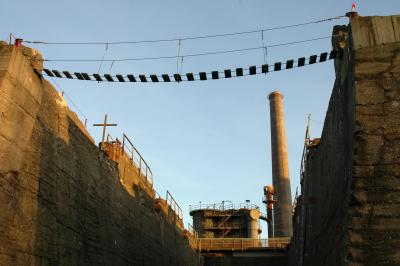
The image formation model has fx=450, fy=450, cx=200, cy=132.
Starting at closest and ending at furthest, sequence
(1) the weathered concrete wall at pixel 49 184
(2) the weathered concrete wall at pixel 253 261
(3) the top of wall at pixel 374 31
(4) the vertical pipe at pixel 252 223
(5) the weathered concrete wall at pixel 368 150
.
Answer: (5) the weathered concrete wall at pixel 368 150 < (3) the top of wall at pixel 374 31 < (1) the weathered concrete wall at pixel 49 184 < (2) the weathered concrete wall at pixel 253 261 < (4) the vertical pipe at pixel 252 223

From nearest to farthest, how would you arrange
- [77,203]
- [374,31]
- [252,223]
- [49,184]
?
1. [374,31]
2. [49,184]
3. [77,203]
4. [252,223]

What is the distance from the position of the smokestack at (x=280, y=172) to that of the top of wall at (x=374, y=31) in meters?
36.8

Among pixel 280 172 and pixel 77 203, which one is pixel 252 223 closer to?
pixel 280 172

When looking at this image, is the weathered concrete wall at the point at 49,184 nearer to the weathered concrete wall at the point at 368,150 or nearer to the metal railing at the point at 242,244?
the weathered concrete wall at the point at 368,150

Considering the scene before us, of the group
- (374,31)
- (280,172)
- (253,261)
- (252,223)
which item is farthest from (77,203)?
(280,172)

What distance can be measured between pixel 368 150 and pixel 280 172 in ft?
128

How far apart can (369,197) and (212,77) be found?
221 inches

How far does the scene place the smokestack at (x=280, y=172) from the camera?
143ft

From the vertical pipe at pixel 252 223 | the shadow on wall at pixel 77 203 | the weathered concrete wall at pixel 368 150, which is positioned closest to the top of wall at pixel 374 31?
the weathered concrete wall at pixel 368 150

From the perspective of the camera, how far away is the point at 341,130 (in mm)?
8938

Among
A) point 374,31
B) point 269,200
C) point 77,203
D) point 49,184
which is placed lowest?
point 77,203

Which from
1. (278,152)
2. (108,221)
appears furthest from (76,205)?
(278,152)

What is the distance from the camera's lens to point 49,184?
11.9 meters

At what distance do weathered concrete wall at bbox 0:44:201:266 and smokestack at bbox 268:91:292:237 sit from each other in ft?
92.1
